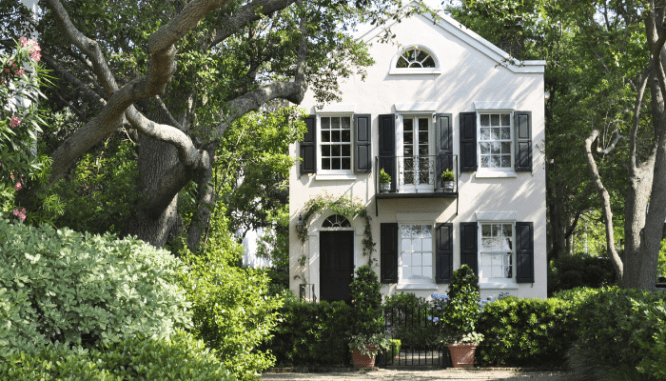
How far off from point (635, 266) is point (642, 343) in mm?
3844

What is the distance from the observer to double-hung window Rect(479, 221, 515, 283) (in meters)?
16.3

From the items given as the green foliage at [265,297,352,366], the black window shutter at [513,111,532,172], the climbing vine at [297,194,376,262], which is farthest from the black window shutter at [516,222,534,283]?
the green foliage at [265,297,352,366]

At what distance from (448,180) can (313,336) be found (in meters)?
7.01

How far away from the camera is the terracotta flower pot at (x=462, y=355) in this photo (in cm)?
1050

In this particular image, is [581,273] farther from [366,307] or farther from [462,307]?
[366,307]

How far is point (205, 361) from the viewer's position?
450 centimetres

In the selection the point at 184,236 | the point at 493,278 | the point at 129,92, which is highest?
the point at 129,92

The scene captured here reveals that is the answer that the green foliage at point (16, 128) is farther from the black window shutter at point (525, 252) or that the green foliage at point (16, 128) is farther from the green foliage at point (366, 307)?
the black window shutter at point (525, 252)

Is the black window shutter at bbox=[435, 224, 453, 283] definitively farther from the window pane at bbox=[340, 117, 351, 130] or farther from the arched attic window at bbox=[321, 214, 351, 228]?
the window pane at bbox=[340, 117, 351, 130]

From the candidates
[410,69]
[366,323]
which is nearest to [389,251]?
[410,69]

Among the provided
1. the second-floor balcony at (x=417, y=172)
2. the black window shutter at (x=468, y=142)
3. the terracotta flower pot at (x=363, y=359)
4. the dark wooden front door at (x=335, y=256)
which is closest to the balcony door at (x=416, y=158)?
the second-floor balcony at (x=417, y=172)

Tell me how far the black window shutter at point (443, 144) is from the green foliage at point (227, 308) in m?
9.67

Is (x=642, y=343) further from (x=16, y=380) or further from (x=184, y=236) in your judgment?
(x=184, y=236)

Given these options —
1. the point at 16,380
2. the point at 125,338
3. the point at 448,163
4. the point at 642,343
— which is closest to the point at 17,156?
the point at 125,338
